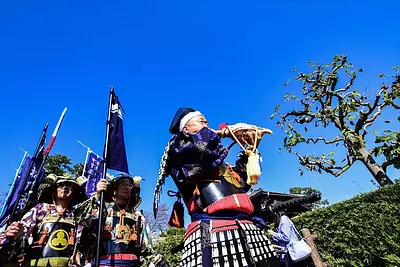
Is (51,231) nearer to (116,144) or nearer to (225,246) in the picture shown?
(116,144)

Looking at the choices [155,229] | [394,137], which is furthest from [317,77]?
[155,229]

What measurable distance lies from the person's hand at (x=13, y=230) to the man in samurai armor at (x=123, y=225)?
875 mm

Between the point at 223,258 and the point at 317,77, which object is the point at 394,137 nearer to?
the point at 317,77

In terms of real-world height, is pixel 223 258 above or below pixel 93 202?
below

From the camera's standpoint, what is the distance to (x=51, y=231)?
3.80 metres

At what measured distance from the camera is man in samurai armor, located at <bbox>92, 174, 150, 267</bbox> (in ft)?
11.9

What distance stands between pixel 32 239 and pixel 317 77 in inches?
462

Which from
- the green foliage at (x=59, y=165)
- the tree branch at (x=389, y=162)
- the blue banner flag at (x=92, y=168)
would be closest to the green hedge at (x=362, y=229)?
the tree branch at (x=389, y=162)

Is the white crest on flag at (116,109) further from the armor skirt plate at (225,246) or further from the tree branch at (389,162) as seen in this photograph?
the tree branch at (389,162)

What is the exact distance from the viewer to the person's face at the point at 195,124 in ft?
8.91

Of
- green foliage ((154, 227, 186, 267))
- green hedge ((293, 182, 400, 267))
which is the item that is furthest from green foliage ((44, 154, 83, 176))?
green hedge ((293, 182, 400, 267))

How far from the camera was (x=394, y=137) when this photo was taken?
9586 millimetres

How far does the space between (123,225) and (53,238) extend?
2.78 feet

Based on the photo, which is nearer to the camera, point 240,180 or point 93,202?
point 240,180
